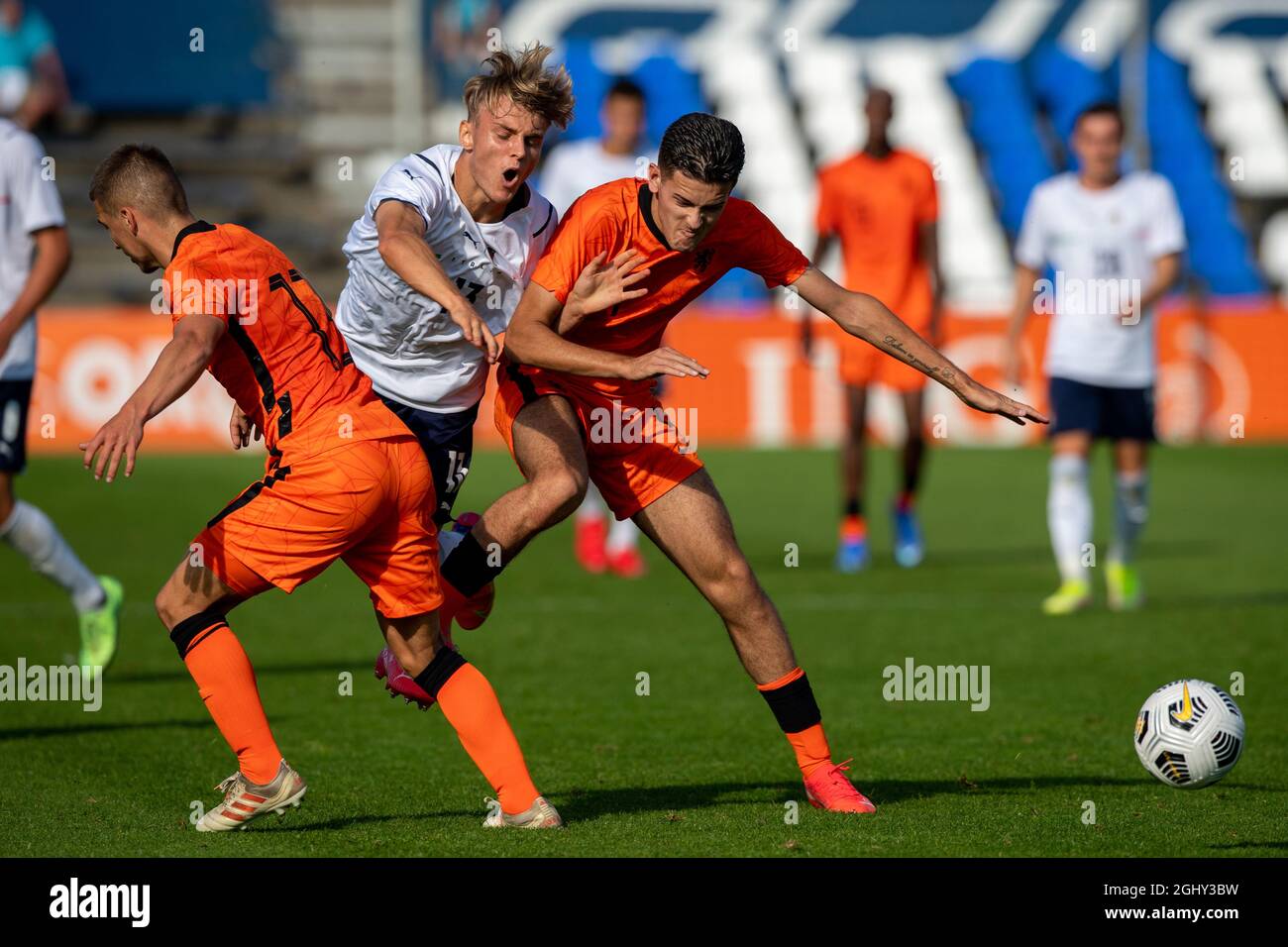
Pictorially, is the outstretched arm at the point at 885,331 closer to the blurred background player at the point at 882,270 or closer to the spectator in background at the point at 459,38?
the blurred background player at the point at 882,270

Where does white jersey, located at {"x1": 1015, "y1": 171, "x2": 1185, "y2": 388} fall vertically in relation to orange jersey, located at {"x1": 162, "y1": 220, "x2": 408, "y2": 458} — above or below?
above

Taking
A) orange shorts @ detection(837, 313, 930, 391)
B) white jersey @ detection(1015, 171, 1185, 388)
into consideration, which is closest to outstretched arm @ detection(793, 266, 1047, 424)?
white jersey @ detection(1015, 171, 1185, 388)

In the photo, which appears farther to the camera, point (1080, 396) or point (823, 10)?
point (823, 10)

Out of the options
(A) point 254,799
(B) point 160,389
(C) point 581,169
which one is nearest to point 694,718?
(A) point 254,799

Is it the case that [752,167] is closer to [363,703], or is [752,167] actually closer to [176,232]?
[363,703]

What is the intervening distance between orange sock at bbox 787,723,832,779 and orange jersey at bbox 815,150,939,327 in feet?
21.5

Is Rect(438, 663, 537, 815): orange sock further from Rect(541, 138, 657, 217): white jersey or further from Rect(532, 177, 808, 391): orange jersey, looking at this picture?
Rect(541, 138, 657, 217): white jersey

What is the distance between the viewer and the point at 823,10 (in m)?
28.9

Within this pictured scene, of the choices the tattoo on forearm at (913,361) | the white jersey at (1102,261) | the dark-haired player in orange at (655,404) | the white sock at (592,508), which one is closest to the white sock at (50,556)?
the dark-haired player in orange at (655,404)

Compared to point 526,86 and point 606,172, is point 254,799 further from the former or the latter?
point 606,172

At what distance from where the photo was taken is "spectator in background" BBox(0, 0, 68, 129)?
22.9 m
